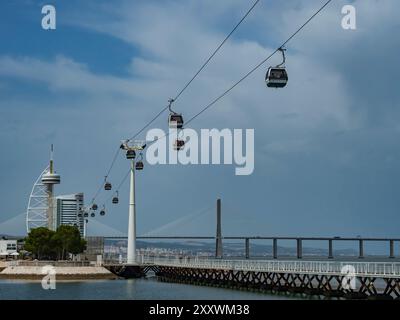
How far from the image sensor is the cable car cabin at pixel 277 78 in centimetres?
2578

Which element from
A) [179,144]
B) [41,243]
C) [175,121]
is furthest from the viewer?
[41,243]

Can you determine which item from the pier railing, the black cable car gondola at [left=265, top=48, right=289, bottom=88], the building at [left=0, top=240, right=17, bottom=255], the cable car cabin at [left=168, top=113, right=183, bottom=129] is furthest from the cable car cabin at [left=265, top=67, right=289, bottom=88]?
the building at [left=0, top=240, right=17, bottom=255]

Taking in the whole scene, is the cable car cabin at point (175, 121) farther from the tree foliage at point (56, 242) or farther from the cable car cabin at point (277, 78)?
the tree foliage at point (56, 242)

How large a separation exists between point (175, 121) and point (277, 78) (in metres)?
11.2

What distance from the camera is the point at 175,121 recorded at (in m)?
36.3

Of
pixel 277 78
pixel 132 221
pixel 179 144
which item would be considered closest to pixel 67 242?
pixel 132 221

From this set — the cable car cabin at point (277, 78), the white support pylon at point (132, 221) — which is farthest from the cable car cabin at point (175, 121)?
the white support pylon at point (132, 221)

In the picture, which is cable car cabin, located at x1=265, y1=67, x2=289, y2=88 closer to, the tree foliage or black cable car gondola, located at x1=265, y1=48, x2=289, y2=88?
black cable car gondola, located at x1=265, y1=48, x2=289, y2=88

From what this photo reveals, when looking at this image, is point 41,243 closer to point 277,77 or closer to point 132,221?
point 132,221

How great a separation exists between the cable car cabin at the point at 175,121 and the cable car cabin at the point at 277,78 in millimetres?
10792

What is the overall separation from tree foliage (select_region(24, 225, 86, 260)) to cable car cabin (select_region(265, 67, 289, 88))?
95.6 meters

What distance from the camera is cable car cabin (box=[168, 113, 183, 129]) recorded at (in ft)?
119
